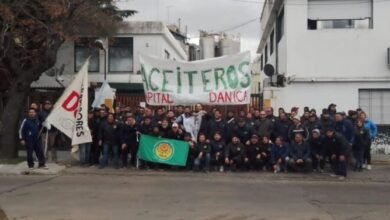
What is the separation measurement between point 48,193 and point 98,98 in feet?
28.4

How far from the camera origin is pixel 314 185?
15.4m

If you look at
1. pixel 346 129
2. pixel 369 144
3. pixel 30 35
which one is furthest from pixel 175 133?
pixel 30 35

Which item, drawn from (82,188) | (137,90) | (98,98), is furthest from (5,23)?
(137,90)

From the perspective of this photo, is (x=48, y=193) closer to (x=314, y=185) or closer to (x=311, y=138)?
(x=314, y=185)

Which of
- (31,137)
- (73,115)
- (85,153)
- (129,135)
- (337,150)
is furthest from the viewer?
(85,153)

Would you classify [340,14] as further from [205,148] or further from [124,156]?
[124,156]

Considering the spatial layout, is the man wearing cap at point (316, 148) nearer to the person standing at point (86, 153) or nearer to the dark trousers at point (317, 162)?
the dark trousers at point (317, 162)

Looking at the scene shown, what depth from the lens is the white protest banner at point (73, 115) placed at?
60.3 ft

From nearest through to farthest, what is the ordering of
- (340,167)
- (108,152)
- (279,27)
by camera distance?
(340,167) < (108,152) < (279,27)

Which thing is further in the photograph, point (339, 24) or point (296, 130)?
point (339, 24)

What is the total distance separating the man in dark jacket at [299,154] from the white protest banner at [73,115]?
587 centimetres

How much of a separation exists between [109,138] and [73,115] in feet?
4.48

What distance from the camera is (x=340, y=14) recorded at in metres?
22.2

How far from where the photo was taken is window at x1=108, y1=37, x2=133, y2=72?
92.7ft
